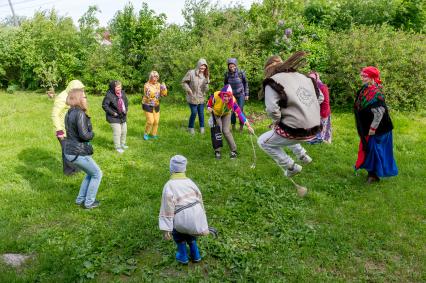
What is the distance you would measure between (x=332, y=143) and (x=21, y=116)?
32.9 feet

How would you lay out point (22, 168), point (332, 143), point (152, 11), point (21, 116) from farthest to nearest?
point (152, 11) → point (21, 116) → point (332, 143) → point (22, 168)

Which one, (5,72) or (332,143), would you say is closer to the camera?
(332,143)

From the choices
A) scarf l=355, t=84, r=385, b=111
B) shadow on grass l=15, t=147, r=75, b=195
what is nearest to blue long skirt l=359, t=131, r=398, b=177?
scarf l=355, t=84, r=385, b=111

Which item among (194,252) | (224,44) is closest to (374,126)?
(194,252)

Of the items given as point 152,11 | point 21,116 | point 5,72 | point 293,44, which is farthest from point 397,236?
point 5,72

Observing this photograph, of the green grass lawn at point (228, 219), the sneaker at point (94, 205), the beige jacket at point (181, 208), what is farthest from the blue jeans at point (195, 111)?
the beige jacket at point (181, 208)

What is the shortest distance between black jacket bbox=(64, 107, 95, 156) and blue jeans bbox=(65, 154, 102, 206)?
11 centimetres

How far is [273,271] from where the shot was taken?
4.92 metres

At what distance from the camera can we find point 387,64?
11.6m

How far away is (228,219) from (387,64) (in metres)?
8.09

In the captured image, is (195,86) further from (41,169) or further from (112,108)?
(41,169)

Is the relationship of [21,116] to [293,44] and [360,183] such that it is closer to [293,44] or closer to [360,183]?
[293,44]

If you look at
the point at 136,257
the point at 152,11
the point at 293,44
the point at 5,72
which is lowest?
the point at 136,257

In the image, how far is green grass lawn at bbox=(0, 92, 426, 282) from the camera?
4992 millimetres
